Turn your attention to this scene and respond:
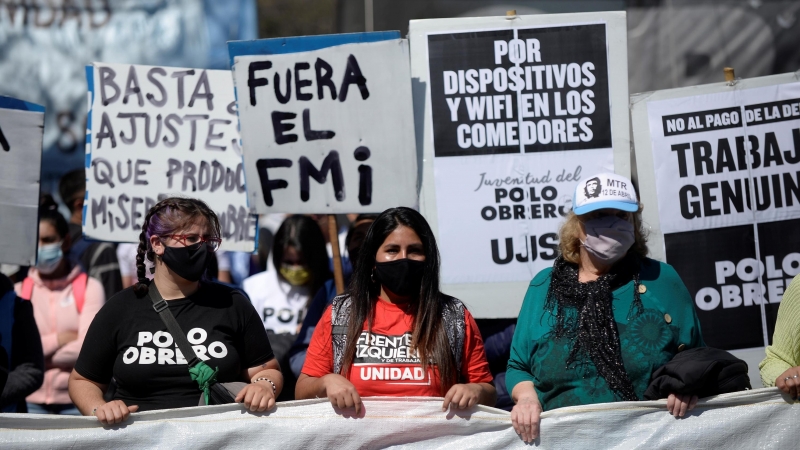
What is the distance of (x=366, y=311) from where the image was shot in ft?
10.2

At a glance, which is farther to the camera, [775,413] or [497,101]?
[497,101]

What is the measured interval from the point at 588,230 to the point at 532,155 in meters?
1.45

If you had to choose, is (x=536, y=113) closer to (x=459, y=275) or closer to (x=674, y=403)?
(x=459, y=275)

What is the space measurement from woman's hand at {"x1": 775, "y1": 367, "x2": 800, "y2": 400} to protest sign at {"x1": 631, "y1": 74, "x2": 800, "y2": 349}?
1486 millimetres

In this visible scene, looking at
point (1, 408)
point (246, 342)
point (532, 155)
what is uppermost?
point (532, 155)

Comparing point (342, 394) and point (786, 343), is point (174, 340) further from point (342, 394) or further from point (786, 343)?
point (786, 343)

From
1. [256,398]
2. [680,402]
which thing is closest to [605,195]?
[680,402]

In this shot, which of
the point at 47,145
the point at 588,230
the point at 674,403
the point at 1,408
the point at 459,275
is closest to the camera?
the point at 674,403

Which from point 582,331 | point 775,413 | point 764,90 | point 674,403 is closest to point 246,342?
point 582,331

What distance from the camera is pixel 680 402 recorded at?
286 centimetres

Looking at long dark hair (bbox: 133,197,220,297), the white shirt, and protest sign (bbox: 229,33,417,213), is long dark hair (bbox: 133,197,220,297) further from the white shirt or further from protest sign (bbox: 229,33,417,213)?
the white shirt

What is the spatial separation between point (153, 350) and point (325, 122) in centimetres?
193

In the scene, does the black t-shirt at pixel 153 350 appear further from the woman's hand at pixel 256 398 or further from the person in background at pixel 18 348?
the person in background at pixel 18 348

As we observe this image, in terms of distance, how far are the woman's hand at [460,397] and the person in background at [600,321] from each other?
0.48ft
